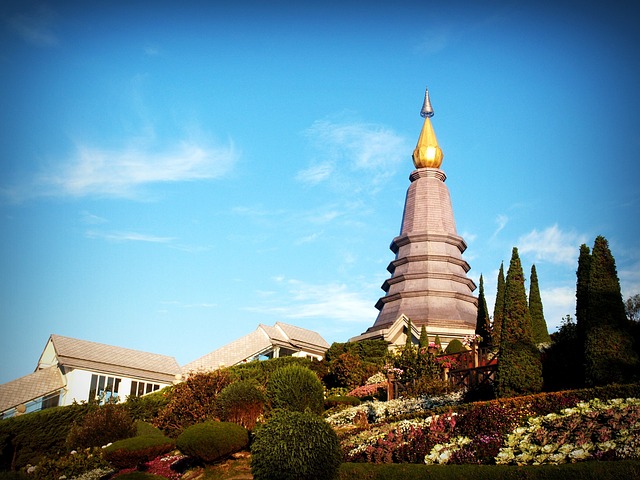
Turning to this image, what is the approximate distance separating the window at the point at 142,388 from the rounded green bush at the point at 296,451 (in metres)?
27.4

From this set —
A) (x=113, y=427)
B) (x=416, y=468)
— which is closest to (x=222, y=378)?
(x=113, y=427)

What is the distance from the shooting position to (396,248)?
209ft

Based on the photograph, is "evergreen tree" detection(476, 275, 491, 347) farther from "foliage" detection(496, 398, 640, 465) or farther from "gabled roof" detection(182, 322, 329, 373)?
"foliage" detection(496, 398, 640, 465)

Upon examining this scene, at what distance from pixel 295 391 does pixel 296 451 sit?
8377mm

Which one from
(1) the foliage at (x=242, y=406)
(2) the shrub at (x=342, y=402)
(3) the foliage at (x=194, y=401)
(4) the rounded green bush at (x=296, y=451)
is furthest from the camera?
(2) the shrub at (x=342, y=402)

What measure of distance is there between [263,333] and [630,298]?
36972mm

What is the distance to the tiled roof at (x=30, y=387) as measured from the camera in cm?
3634

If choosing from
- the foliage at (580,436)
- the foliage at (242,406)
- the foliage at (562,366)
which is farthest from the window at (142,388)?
the foliage at (580,436)

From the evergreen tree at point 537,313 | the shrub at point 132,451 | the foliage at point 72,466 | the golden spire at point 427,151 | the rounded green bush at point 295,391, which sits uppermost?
the golden spire at point 427,151

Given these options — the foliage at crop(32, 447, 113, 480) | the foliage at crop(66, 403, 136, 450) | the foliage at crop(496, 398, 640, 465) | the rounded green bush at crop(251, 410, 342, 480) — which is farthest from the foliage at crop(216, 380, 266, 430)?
the foliage at crop(496, 398, 640, 465)

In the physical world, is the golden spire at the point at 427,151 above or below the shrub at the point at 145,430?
above

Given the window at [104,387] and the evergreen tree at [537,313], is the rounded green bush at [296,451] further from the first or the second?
the window at [104,387]

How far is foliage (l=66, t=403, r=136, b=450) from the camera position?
26281 millimetres

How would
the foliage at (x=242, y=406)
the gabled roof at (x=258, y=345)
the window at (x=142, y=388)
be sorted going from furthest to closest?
the gabled roof at (x=258, y=345) < the window at (x=142, y=388) < the foliage at (x=242, y=406)
